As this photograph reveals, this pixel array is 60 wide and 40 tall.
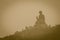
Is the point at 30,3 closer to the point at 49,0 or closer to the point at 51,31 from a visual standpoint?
the point at 49,0

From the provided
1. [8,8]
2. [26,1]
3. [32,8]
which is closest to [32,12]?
[32,8]

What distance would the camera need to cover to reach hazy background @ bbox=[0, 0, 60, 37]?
1424mm

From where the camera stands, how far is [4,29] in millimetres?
1420

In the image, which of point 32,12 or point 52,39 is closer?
point 52,39

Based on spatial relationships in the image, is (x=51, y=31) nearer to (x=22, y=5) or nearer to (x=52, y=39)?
(x=52, y=39)

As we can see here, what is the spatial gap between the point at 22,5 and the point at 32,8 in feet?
0.41

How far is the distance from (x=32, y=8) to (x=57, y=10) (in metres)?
0.29

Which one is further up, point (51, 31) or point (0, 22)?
point (0, 22)

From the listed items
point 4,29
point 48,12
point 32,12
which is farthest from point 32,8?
point 4,29

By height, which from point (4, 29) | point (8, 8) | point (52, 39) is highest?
point (8, 8)

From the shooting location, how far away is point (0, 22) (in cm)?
146

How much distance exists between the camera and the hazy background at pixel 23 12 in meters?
1.42

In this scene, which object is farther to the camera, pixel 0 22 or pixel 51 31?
pixel 0 22

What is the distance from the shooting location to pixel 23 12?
1.48 metres
